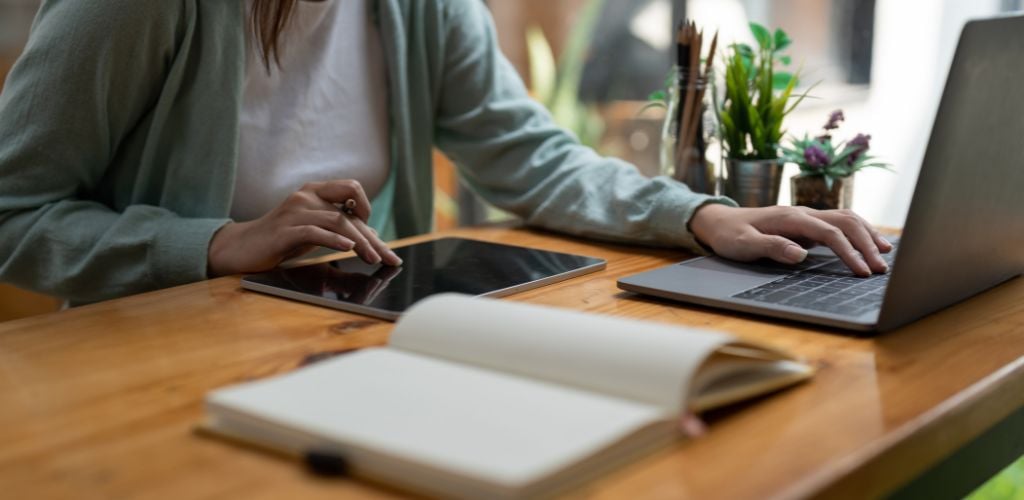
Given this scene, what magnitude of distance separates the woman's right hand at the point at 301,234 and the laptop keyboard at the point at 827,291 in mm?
374

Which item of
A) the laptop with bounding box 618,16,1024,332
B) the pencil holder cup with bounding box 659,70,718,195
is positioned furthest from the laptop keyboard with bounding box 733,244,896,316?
the pencil holder cup with bounding box 659,70,718,195

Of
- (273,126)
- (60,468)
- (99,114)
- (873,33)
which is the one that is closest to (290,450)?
(60,468)

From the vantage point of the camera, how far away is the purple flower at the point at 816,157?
1192mm

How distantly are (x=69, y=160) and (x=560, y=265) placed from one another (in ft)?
1.77

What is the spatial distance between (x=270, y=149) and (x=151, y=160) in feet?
0.54

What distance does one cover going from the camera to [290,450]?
54 centimetres

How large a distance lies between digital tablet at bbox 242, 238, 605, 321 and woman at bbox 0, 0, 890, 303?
30 millimetres

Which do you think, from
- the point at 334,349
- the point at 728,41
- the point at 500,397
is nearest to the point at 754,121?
the point at 728,41

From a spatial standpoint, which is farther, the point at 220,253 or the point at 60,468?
the point at 220,253

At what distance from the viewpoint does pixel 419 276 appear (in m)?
0.99

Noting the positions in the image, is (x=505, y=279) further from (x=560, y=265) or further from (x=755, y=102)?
(x=755, y=102)

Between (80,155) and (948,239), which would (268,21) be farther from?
(948,239)

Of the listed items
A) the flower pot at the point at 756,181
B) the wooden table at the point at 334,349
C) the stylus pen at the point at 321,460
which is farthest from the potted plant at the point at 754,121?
→ the stylus pen at the point at 321,460

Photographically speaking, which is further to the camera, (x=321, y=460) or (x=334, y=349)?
(x=334, y=349)
